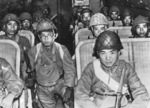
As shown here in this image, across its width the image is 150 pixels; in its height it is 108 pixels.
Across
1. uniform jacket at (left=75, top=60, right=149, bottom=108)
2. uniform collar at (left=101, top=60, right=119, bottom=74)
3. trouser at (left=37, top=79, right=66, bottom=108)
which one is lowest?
trouser at (left=37, top=79, right=66, bottom=108)

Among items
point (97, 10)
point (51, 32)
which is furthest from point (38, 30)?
point (97, 10)

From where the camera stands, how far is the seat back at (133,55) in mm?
3062

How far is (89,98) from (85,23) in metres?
3.62

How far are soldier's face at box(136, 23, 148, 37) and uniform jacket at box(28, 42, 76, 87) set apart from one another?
1.38 metres

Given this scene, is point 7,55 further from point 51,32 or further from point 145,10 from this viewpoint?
point 145,10

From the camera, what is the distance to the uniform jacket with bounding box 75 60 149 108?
2409 millimetres

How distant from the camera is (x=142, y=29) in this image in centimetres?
432

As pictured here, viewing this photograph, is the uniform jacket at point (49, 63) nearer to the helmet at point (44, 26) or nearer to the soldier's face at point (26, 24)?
the helmet at point (44, 26)

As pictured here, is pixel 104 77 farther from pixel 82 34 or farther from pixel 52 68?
pixel 82 34

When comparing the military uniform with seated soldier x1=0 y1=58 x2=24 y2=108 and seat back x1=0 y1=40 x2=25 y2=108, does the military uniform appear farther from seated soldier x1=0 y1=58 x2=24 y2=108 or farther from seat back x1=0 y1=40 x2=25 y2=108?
seated soldier x1=0 y1=58 x2=24 y2=108

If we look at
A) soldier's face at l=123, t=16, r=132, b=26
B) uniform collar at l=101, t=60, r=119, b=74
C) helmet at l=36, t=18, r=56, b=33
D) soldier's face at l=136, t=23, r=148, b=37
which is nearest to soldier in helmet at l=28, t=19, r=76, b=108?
helmet at l=36, t=18, r=56, b=33

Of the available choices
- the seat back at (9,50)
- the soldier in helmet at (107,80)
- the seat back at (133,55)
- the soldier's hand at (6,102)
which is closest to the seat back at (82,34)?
the seat back at (133,55)

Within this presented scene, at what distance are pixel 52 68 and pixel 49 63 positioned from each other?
0.23 feet

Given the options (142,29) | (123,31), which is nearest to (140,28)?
(142,29)
